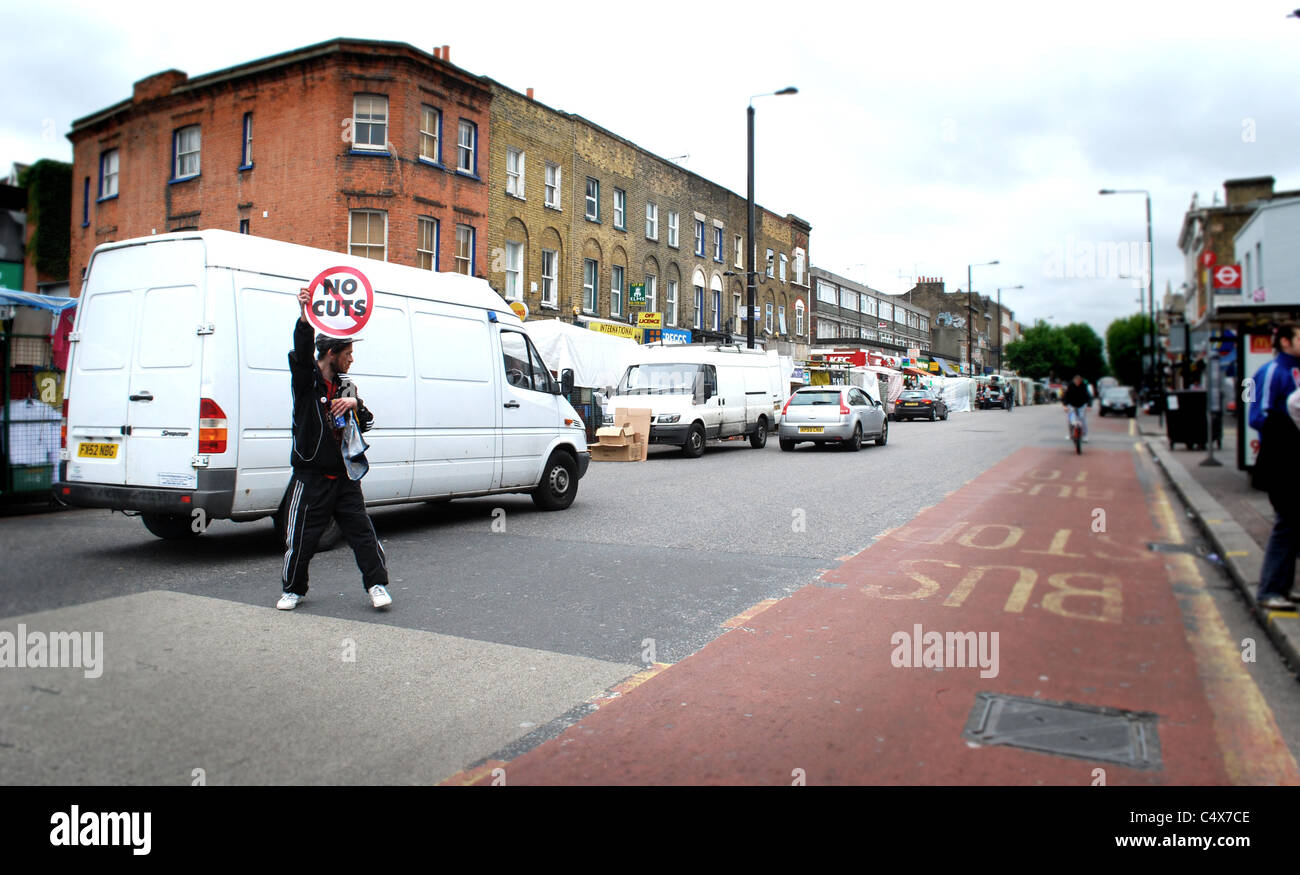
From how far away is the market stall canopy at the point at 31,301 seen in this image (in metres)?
11.2

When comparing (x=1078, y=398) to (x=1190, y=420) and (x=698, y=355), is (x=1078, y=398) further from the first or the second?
(x=698, y=355)

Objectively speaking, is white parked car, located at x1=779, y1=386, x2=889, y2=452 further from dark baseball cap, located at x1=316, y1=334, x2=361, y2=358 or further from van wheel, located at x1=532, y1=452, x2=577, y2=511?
dark baseball cap, located at x1=316, y1=334, x2=361, y2=358

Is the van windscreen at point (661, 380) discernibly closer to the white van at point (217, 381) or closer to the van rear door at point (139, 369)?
the white van at point (217, 381)

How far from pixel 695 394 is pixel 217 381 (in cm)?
1389

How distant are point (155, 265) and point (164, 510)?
6.84ft

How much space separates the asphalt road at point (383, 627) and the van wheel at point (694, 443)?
8.55 meters

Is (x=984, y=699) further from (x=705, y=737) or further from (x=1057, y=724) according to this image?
A: (x=705, y=737)

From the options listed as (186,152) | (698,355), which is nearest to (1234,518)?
(698,355)

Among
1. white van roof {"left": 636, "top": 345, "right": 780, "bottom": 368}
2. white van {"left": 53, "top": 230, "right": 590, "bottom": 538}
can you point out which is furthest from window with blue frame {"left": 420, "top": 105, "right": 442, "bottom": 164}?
white van {"left": 53, "top": 230, "right": 590, "bottom": 538}

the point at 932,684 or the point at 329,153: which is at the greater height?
the point at 329,153

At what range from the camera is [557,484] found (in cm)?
1122

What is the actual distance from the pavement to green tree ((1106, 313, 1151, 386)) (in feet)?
268

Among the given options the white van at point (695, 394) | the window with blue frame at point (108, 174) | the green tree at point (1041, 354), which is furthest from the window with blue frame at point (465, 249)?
the green tree at point (1041, 354)

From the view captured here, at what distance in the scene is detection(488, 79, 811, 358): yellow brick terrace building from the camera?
92.6 ft
